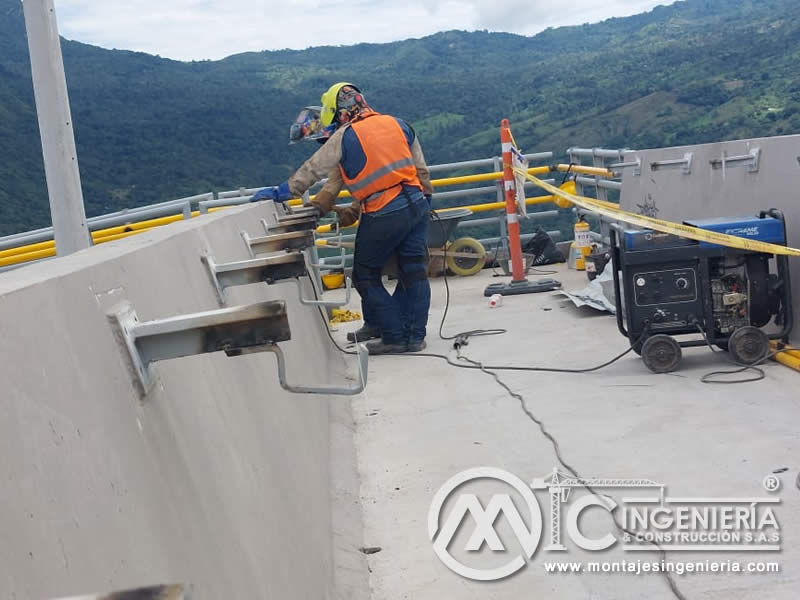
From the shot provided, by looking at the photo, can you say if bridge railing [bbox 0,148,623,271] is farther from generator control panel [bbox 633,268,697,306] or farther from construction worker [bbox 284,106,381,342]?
generator control panel [bbox 633,268,697,306]

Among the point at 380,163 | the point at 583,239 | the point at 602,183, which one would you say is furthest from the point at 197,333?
the point at 583,239

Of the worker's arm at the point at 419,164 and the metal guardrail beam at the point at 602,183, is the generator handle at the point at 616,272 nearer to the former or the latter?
the worker's arm at the point at 419,164

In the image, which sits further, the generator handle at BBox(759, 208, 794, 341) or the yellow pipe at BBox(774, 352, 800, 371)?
the generator handle at BBox(759, 208, 794, 341)

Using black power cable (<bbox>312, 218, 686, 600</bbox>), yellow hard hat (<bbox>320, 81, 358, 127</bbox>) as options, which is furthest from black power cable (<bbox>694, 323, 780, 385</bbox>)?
yellow hard hat (<bbox>320, 81, 358, 127</bbox>)

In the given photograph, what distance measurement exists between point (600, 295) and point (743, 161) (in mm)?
2320

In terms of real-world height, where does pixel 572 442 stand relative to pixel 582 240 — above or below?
above

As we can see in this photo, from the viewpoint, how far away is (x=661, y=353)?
21.7 feet

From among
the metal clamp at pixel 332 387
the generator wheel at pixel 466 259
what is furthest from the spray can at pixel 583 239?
the metal clamp at pixel 332 387

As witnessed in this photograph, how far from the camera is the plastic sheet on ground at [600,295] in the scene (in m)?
→ 8.99

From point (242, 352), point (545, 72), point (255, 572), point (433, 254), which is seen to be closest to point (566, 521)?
point (255, 572)

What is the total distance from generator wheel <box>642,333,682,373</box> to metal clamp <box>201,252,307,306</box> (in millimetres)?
3682

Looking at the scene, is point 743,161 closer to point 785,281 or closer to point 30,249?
point 785,281

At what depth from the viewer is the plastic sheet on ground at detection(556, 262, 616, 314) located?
29.5ft

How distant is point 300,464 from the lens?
3.74m
